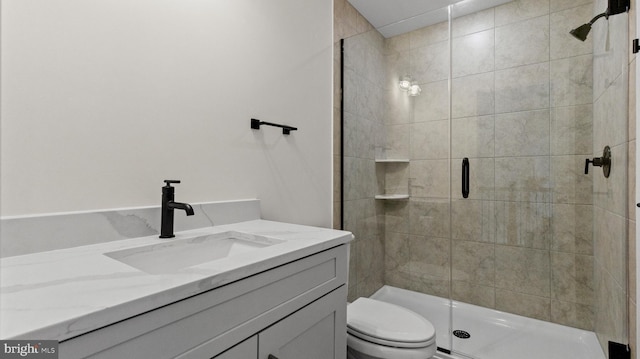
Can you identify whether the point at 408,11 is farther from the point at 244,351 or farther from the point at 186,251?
the point at 244,351

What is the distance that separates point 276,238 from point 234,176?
0.43m

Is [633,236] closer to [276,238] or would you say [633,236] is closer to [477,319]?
[477,319]

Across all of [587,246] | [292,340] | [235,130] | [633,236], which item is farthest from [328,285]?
[587,246]

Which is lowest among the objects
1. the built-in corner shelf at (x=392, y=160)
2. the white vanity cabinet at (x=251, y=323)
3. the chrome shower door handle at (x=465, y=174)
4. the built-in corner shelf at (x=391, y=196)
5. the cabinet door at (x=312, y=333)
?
the cabinet door at (x=312, y=333)

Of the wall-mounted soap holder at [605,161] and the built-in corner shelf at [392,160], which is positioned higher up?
the built-in corner shelf at [392,160]

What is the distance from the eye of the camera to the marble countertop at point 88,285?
410 millimetres

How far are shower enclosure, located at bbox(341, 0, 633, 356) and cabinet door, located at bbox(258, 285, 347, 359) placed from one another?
1.18 meters

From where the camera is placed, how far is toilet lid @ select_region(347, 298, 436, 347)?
4.28 feet

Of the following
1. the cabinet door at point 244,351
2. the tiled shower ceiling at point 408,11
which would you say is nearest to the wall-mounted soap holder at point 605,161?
the tiled shower ceiling at point 408,11

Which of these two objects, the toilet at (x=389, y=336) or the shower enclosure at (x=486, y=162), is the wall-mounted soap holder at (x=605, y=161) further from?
the toilet at (x=389, y=336)

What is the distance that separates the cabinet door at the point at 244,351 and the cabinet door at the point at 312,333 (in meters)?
0.01

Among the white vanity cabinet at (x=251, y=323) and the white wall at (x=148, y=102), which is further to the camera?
the white wall at (x=148, y=102)

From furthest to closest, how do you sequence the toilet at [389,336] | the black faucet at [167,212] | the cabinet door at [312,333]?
the toilet at [389,336], the black faucet at [167,212], the cabinet door at [312,333]

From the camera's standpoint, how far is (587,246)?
185cm
